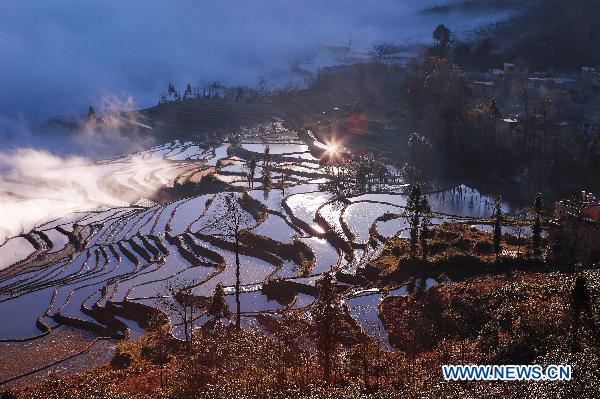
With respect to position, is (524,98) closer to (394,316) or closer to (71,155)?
(394,316)

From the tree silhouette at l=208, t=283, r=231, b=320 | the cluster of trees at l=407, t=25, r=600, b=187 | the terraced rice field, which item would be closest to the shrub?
the terraced rice field

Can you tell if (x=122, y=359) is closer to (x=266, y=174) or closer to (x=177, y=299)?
(x=177, y=299)

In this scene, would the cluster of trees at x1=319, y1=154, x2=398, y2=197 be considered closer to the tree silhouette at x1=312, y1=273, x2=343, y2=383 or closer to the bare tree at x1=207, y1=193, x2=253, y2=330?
the bare tree at x1=207, y1=193, x2=253, y2=330

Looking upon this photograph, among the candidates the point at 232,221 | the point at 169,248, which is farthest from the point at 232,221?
the point at 169,248

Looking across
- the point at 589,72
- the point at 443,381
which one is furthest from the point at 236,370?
the point at 589,72

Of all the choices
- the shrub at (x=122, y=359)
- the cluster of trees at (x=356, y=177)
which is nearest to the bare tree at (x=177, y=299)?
the shrub at (x=122, y=359)
